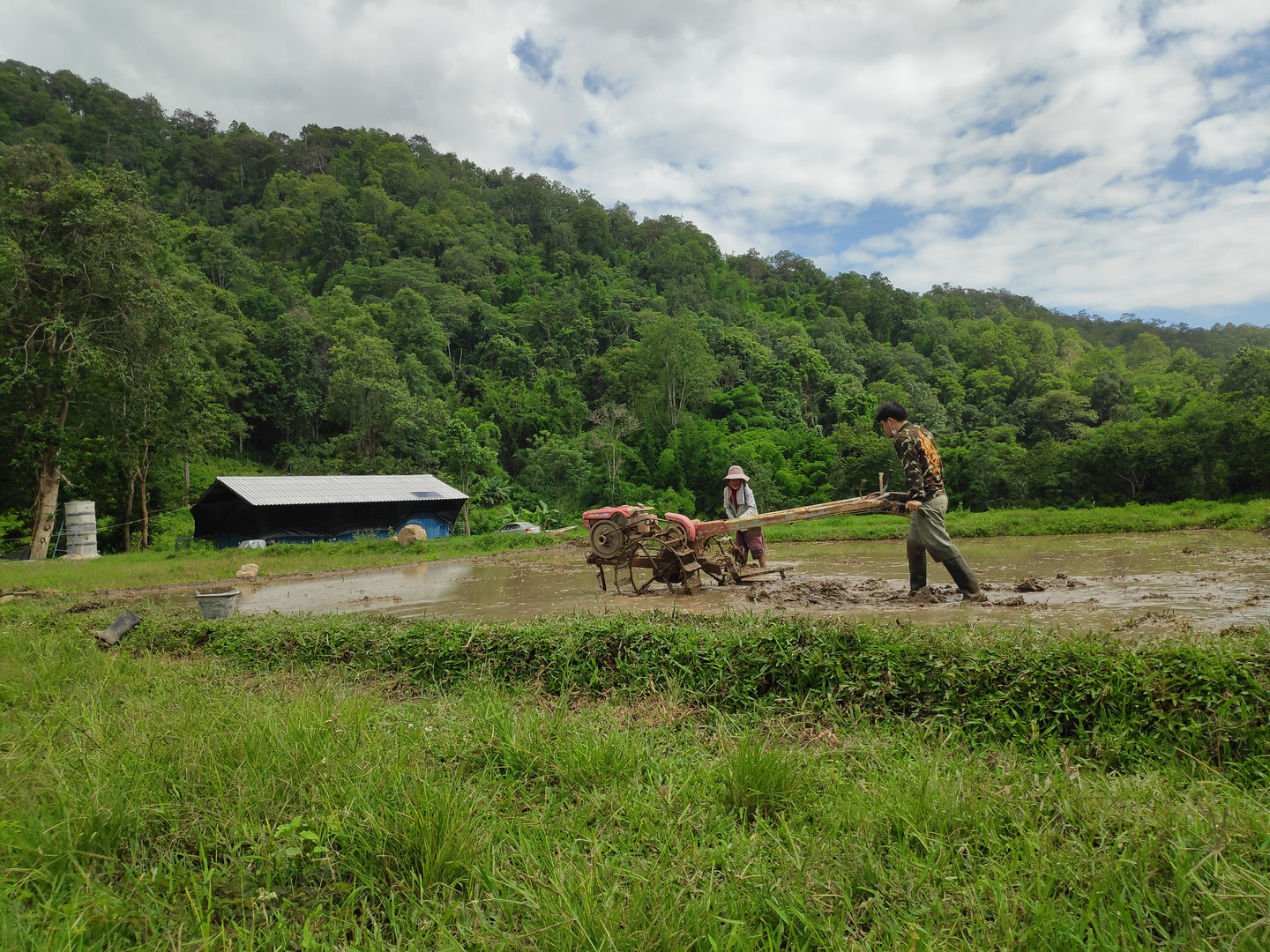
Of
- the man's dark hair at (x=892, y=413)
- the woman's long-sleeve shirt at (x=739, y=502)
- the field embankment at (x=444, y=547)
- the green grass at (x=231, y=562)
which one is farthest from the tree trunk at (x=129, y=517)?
the man's dark hair at (x=892, y=413)

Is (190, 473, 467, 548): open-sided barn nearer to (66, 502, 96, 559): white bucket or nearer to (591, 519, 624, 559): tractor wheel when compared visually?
(66, 502, 96, 559): white bucket

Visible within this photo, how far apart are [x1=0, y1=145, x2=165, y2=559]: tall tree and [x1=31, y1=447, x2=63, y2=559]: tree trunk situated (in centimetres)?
3

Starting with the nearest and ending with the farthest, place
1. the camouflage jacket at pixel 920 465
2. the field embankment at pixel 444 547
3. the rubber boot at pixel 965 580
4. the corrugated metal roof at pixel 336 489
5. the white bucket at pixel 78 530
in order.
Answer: the rubber boot at pixel 965 580 < the camouflage jacket at pixel 920 465 < the field embankment at pixel 444 547 < the white bucket at pixel 78 530 < the corrugated metal roof at pixel 336 489

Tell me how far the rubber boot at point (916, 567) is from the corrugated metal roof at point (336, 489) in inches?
1004

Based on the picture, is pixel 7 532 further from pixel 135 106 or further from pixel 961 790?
pixel 135 106

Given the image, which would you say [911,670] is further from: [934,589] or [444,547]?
[444,547]

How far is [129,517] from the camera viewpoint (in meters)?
27.5

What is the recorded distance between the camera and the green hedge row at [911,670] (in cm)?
318

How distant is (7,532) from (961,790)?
4091 centimetres

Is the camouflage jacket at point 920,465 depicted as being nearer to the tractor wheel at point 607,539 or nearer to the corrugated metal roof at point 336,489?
the tractor wheel at point 607,539

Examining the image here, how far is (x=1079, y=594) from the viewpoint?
24.5 ft

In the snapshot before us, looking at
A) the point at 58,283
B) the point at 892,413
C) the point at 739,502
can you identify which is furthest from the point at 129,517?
the point at 892,413

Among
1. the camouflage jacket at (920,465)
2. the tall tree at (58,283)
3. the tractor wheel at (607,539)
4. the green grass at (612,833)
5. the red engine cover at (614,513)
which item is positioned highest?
the tall tree at (58,283)

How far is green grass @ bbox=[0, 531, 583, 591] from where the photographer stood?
15328mm
